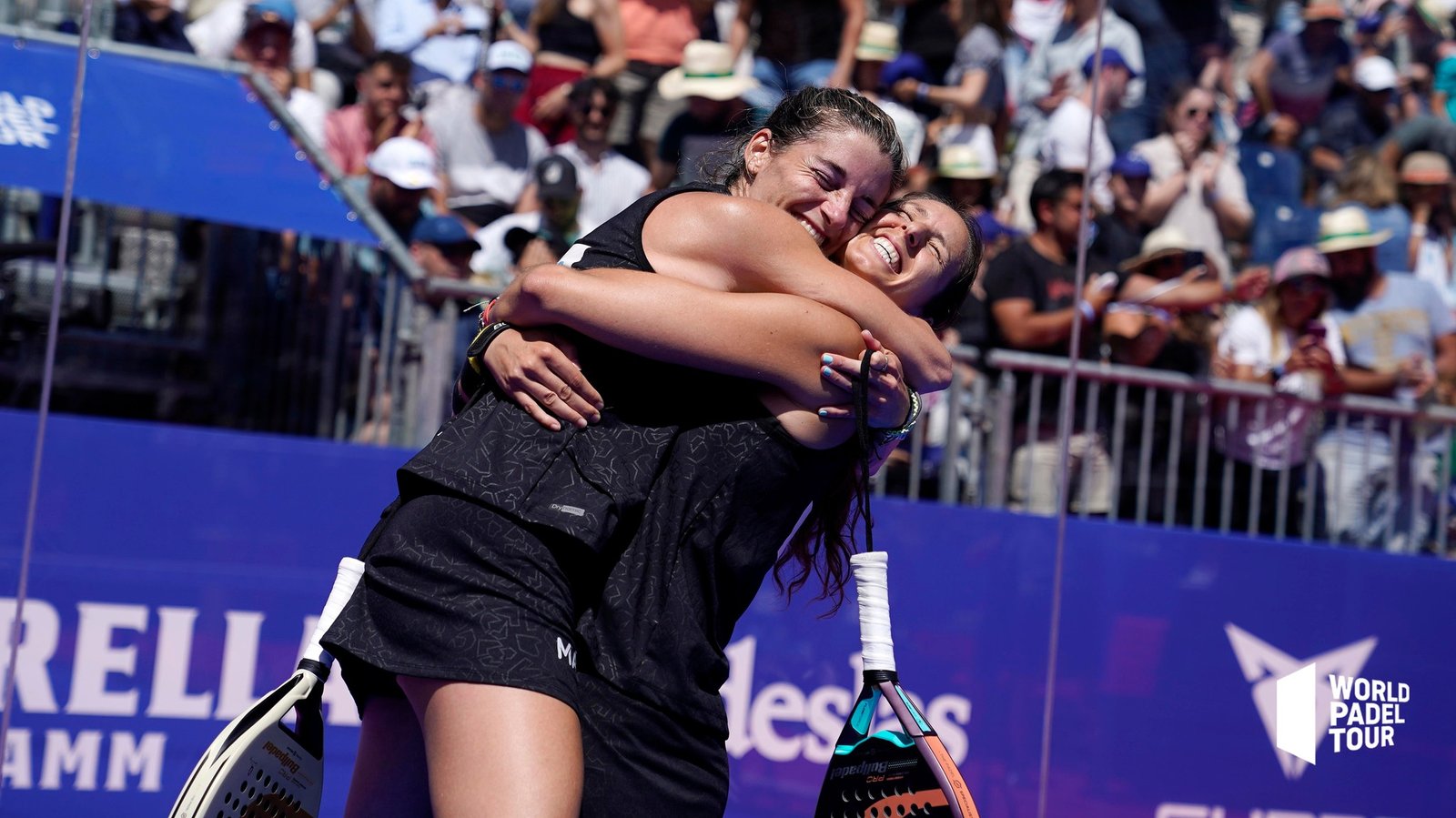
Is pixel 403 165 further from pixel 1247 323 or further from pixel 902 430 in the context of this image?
pixel 902 430

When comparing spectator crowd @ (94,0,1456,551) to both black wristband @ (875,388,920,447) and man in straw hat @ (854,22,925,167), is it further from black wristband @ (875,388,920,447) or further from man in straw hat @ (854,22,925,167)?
black wristband @ (875,388,920,447)

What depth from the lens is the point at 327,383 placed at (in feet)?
13.7

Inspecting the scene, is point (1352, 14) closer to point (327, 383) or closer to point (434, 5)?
point (434, 5)

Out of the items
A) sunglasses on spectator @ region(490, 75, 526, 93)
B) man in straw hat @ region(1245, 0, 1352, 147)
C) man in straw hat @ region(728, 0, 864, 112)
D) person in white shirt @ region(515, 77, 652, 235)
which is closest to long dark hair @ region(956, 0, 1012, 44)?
man in straw hat @ region(728, 0, 864, 112)

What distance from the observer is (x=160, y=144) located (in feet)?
12.9

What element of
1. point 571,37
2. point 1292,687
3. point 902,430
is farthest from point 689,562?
point 571,37

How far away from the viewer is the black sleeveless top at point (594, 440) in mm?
1936

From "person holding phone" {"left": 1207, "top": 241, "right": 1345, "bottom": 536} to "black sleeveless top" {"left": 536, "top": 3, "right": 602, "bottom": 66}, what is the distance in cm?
229

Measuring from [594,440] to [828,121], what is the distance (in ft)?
1.78

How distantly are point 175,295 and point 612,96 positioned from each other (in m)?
1.85

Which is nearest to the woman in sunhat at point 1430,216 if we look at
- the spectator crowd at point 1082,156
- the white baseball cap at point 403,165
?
the spectator crowd at point 1082,156

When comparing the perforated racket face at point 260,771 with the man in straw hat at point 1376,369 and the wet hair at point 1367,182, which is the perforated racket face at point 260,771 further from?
the wet hair at point 1367,182

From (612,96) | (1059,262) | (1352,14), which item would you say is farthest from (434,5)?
(1352,14)

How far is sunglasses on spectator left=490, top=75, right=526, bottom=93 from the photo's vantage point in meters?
5.27
